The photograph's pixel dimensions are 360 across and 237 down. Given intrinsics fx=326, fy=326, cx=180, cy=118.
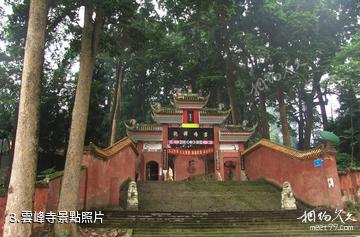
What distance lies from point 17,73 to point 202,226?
14.5 m

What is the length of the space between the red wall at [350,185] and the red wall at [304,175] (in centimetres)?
52

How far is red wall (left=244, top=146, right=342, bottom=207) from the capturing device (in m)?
10.7

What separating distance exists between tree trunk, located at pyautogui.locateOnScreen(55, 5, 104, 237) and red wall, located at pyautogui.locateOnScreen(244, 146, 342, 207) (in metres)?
7.92

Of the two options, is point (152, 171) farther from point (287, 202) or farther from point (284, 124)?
point (287, 202)

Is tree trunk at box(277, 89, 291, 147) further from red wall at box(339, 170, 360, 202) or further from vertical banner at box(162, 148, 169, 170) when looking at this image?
vertical banner at box(162, 148, 169, 170)

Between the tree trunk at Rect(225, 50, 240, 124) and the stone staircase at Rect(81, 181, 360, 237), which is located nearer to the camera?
the stone staircase at Rect(81, 181, 360, 237)

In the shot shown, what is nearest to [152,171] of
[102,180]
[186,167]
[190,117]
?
[186,167]

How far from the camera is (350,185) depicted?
11.3 meters

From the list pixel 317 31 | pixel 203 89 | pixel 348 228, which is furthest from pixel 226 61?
pixel 348 228

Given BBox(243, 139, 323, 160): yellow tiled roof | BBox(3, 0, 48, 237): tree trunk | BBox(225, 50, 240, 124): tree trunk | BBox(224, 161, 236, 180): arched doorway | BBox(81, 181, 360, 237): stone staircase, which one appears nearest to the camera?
BBox(3, 0, 48, 237): tree trunk

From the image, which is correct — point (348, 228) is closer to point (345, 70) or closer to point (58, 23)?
point (345, 70)

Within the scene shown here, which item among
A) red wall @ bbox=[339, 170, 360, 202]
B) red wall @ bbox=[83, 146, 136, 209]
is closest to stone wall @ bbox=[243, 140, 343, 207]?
red wall @ bbox=[339, 170, 360, 202]

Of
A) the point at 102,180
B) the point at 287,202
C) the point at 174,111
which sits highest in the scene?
the point at 174,111

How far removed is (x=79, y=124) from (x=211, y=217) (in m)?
4.43
